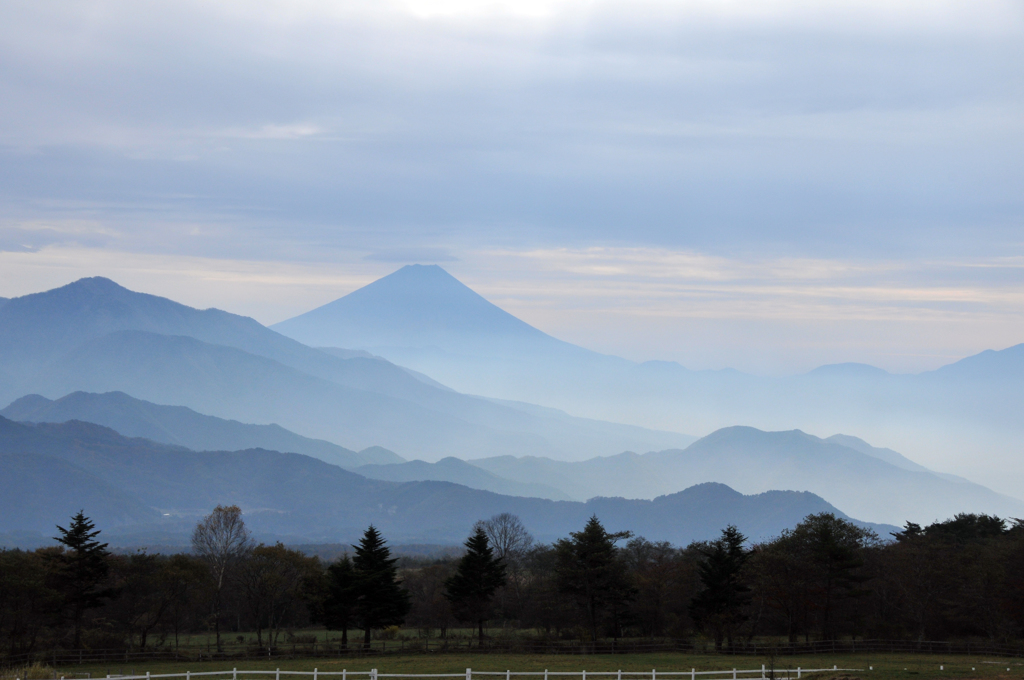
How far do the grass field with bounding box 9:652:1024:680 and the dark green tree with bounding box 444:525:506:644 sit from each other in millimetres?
12450

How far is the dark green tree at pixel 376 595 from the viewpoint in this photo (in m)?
68.8

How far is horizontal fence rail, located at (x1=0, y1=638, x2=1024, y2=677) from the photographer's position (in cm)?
5503

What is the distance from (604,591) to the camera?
70375mm

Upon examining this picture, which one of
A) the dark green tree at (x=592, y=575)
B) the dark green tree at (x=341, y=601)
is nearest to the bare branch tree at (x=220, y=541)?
the dark green tree at (x=341, y=601)

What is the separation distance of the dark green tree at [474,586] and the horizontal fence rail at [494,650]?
5.54 metres

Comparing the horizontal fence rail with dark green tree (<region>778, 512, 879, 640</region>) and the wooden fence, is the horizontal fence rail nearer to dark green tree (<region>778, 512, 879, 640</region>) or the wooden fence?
the wooden fence

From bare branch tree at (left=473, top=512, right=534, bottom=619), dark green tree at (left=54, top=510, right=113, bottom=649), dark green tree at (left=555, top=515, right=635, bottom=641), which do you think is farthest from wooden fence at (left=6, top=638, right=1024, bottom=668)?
bare branch tree at (left=473, top=512, right=534, bottom=619)

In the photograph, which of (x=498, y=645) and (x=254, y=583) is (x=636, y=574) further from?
(x=254, y=583)

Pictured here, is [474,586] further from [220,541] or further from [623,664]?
[220,541]

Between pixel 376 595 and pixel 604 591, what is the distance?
18.2 m

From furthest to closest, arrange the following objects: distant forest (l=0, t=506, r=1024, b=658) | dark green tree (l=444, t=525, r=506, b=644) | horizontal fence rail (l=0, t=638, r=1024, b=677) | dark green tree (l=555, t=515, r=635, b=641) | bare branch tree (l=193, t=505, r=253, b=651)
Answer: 1. bare branch tree (l=193, t=505, r=253, b=651)
2. dark green tree (l=444, t=525, r=506, b=644)
3. dark green tree (l=555, t=515, r=635, b=641)
4. distant forest (l=0, t=506, r=1024, b=658)
5. horizontal fence rail (l=0, t=638, r=1024, b=677)

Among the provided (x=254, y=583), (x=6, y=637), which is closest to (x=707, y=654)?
(x=254, y=583)

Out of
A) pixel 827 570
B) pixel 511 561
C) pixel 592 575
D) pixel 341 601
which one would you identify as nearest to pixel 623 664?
pixel 592 575

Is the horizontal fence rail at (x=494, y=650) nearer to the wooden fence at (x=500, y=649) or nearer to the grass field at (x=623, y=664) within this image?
the wooden fence at (x=500, y=649)
